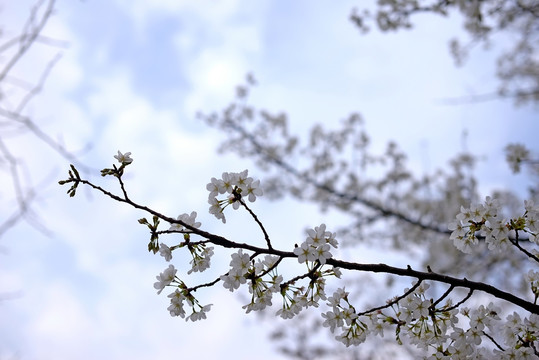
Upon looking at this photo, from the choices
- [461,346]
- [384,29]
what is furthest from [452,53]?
[461,346]

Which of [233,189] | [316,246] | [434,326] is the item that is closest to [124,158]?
[233,189]

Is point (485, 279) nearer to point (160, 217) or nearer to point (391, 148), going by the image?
point (391, 148)

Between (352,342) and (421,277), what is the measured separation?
437mm

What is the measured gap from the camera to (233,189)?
1.83 meters

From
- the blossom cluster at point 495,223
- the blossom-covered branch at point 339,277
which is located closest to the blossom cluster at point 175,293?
the blossom-covered branch at point 339,277

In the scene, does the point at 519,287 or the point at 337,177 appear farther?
the point at 337,177

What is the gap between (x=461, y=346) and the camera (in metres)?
1.94

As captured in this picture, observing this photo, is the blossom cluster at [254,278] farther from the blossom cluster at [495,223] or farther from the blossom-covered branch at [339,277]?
the blossom cluster at [495,223]

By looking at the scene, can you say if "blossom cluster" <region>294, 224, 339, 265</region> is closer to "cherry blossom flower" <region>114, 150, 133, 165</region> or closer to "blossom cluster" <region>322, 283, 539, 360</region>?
"blossom cluster" <region>322, 283, 539, 360</region>

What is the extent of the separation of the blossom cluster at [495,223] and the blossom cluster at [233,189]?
0.96m

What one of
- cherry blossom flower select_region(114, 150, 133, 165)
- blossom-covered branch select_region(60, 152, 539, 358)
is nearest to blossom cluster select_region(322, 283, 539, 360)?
blossom-covered branch select_region(60, 152, 539, 358)

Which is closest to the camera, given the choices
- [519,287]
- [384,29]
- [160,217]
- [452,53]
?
[160,217]

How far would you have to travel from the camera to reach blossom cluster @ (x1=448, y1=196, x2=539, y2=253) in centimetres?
197

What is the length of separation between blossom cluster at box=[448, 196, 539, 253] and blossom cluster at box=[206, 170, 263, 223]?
96 centimetres
